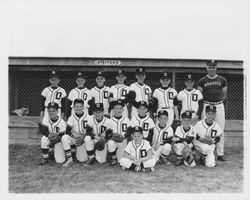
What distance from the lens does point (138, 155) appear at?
470cm

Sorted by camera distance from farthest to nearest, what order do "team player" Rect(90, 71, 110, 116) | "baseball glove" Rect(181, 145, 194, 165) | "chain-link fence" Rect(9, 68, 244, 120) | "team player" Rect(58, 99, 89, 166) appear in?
1. "chain-link fence" Rect(9, 68, 244, 120)
2. "team player" Rect(90, 71, 110, 116)
3. "team player" Rect(58, 99, 89, 166)
4. "baseball glove" Rect(181, 145, 194, 165)

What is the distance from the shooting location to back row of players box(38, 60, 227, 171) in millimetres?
5066

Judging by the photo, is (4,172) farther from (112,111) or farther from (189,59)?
(189,59)

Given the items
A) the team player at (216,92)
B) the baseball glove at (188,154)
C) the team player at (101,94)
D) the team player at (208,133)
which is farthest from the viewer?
the team player at (101,94)

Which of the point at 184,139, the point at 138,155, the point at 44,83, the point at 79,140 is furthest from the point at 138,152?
the point at 44,83

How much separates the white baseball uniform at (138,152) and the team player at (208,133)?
0.80m

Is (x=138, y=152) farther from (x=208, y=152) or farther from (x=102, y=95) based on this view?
(x=102, y=95)

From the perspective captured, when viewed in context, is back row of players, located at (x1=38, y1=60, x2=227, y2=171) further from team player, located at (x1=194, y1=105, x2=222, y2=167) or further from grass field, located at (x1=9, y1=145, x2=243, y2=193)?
grass field, located at (x1=9, y1=145, x2=243, y2=193)

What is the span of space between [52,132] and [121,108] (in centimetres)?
108

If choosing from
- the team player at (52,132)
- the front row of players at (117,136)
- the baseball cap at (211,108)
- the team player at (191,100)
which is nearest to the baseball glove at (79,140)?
the front row of players at (117,136)

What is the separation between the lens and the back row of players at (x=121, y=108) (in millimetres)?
5066

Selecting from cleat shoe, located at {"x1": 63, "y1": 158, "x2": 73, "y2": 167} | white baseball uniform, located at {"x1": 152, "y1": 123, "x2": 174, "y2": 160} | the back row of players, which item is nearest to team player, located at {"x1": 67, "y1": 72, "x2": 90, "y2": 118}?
the back row of players

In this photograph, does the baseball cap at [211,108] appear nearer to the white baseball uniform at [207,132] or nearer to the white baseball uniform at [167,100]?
the white baseball uniform at [207,132]

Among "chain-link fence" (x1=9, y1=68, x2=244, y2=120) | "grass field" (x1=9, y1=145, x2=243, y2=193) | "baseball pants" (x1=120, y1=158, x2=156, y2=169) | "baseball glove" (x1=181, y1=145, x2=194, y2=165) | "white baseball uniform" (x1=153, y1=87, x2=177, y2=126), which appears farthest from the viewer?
"chain-link fence" (x1=9, y1=68, x2=244, y2=120)
